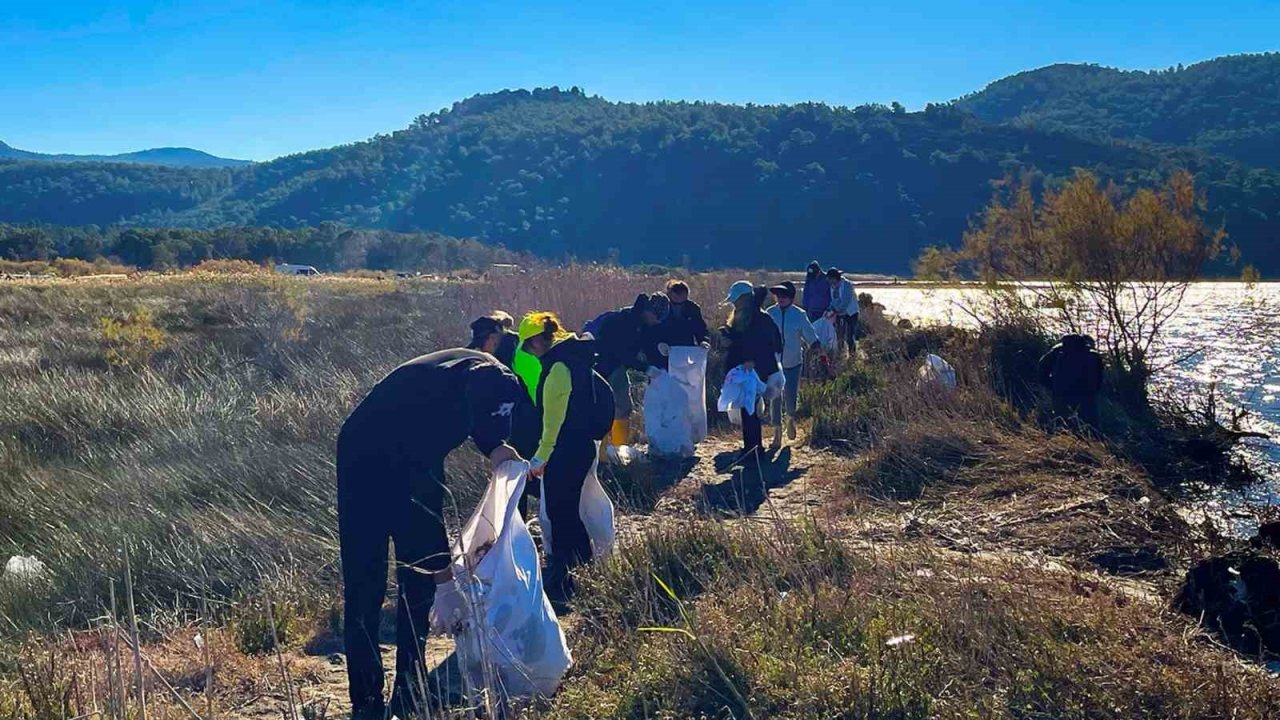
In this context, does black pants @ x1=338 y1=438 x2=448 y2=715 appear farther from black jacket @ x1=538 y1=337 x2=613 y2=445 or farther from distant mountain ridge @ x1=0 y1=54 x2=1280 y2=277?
distant mountain ridge @ x1=0 y1=54 x2=1280 y2=277

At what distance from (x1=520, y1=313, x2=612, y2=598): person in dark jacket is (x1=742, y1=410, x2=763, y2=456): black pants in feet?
10.7

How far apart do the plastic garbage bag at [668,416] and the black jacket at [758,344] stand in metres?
0.59

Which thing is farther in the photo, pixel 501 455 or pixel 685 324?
pixel 685 324

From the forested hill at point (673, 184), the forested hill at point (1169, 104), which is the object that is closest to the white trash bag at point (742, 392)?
the forested hill at point (673, 184)

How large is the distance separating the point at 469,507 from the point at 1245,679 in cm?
471

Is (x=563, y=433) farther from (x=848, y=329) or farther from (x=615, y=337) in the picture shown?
(x=848, y=329)

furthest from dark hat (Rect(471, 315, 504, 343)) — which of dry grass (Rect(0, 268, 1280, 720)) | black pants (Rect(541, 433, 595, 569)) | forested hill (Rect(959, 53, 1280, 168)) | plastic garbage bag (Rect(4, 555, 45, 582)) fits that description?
forested hill (Rect(959, 53, 1280, 168))

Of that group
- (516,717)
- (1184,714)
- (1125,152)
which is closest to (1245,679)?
(1184,714)

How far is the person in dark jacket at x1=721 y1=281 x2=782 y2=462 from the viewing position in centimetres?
898

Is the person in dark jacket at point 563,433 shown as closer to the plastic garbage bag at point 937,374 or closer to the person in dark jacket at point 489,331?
the person in dark jacket at point 489,331

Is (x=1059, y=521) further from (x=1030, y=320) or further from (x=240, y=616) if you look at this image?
(x=1030, y=320)

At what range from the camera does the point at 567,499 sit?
5801mm

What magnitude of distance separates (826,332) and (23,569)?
932 cm

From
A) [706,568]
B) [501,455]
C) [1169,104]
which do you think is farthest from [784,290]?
[1169,104]
